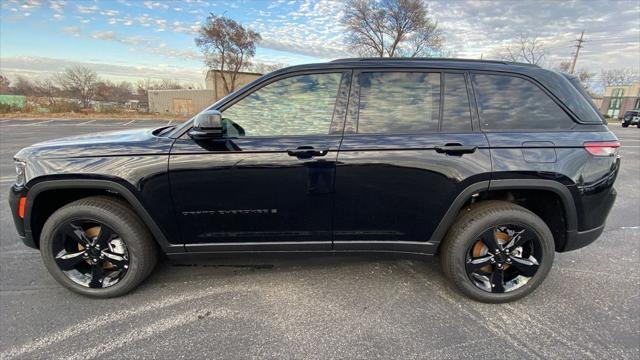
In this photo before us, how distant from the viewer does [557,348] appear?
212cm

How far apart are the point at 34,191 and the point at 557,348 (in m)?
3.87

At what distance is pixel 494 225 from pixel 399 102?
1200 millimetres

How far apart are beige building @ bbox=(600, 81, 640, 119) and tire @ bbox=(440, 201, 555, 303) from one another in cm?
5847

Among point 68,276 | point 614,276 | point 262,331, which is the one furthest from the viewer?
point 614,276

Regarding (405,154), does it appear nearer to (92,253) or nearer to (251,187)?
(251,187)

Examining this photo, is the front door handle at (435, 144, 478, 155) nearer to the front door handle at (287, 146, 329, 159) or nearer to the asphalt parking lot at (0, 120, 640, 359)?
the front door handle at (287, 146, 329, 159)

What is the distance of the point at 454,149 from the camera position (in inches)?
91.6

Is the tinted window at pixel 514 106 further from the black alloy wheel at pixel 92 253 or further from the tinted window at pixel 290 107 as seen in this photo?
the black alloy wheel at pixel 92 253

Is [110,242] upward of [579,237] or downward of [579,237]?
downward

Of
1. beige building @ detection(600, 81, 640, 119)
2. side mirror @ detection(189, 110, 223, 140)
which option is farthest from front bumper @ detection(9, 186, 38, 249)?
beige building @ detection(600, 81, 640, 119)

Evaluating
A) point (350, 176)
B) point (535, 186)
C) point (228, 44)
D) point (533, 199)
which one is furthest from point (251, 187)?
point (228, 44)

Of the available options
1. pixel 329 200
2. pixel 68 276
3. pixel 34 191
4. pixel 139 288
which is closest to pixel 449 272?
pixel 329 200

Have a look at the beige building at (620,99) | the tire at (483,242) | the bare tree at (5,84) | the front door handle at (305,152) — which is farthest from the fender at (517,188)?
the beige building at (620,99)

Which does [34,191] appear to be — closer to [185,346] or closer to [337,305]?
[185,346]
